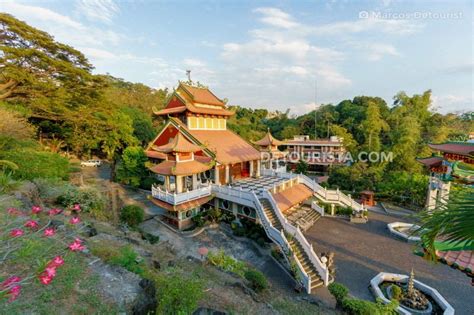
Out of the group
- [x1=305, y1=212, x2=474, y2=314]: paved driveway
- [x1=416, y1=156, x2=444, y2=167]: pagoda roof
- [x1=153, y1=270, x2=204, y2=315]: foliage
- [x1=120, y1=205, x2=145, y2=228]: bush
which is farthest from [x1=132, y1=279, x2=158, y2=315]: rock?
[x1=416, y1=156, x2=444, y2=167]: pagoda roof

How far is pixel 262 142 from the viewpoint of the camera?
18750 mm

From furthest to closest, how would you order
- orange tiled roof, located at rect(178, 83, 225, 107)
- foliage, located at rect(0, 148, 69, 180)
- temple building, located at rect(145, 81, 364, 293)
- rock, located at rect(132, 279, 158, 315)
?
1. orange tiled roof, located at rect(178, 83, 225, 107)
2. temple building, located at rect(145, 81, 364, 293)
3. foliage, located at rect(0, 148, 69, 180)
4. rock, located at rect(132, 279, 158, 315)

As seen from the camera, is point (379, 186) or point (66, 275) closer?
point (66, 275)

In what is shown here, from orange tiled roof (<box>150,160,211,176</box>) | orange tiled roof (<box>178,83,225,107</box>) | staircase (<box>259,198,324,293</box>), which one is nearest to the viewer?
staircase (<box>259,198,324,293</box>)

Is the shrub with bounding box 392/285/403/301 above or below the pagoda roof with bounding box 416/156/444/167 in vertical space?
below

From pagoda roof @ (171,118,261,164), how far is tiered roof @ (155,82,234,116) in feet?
4.24

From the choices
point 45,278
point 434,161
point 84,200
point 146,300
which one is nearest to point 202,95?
point 84,200

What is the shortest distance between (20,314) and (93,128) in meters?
19.6

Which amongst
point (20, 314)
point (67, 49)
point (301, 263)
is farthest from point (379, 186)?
point (67, 49)

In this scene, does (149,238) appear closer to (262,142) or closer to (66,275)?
(66,275)

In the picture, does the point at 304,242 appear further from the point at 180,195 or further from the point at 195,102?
the point at 195,102

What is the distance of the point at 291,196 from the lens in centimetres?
1365

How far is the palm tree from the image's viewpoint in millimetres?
2010

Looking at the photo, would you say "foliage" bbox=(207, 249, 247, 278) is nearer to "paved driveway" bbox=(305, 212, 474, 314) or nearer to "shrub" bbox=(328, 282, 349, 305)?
"shrub" bbox=(328, 282, 349, 305)
